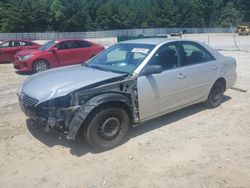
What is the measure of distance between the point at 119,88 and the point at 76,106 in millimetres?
771

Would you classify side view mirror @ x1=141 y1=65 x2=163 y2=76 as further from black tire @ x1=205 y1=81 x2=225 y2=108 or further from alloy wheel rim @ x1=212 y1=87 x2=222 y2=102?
alloy wheel rim @ x1=212 y1=87 x2=222 y2=102

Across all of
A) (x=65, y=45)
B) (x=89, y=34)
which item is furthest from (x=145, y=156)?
(x=89, y=34)

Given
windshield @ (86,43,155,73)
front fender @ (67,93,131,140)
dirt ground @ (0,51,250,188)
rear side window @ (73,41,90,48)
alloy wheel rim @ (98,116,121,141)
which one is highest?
rear side window @ (73,41,90,48)

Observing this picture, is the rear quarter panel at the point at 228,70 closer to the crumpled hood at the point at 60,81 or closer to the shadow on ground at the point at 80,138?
the shadow on ground at the point at 80,138

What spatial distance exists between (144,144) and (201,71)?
209cm

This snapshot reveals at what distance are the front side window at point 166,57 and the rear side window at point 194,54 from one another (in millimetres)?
211

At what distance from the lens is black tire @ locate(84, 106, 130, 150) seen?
4.71m

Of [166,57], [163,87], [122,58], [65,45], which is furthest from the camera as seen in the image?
[65,45]

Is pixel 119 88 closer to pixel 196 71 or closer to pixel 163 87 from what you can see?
pixel 163 87

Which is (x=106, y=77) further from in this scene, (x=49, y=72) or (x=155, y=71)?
(x=49, y=72)

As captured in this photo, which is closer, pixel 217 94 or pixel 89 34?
pixel 217 94

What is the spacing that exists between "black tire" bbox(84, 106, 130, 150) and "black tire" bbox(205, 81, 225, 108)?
249 cm

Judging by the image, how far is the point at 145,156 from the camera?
4.74 metres

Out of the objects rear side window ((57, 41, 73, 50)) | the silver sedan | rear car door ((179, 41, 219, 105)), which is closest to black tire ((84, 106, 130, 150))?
the silver sedan
